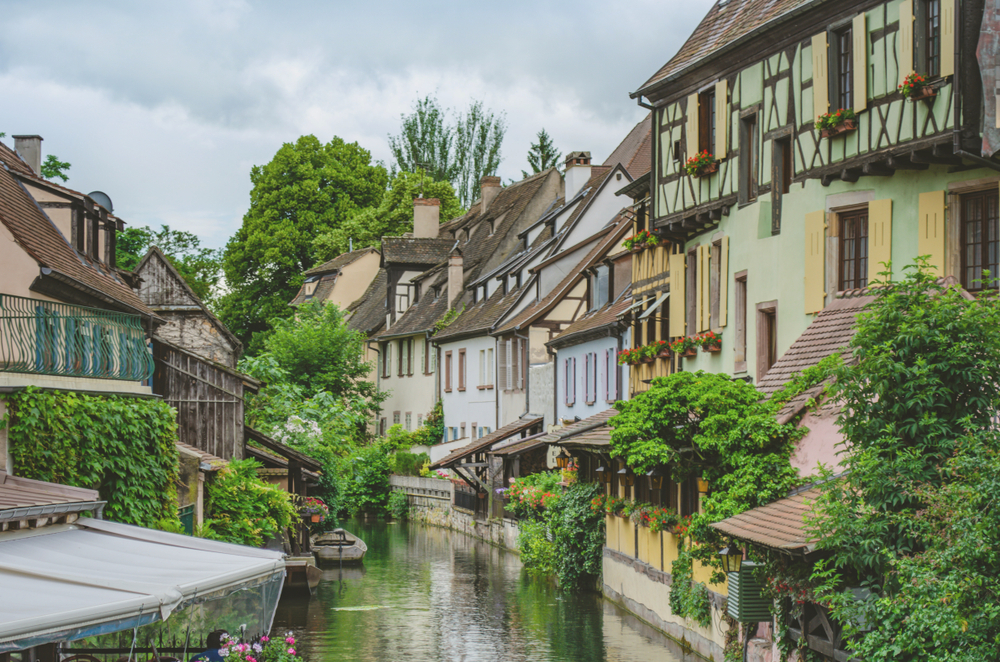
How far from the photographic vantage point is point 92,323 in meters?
15.5

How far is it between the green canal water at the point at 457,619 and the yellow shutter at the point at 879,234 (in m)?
6.51

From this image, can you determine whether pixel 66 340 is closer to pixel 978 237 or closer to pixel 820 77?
pixel 820 77

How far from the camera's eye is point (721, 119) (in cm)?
2091

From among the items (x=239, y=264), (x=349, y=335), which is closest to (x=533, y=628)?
(x=349, y=335)

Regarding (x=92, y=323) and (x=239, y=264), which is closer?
(x=92, y=323)

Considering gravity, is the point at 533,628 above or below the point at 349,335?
below

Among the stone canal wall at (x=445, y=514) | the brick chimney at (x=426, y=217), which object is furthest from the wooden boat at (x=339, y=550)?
the brick chimney at (x=426, y=217)

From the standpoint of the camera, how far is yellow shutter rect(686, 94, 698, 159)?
859 inches

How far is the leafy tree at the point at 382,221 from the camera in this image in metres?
56.9

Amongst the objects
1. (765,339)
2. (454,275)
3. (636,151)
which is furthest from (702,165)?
(454,275)

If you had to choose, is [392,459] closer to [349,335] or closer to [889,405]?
[349,335]

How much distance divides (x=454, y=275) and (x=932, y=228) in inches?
1291

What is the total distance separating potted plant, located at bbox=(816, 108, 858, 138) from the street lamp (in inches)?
242

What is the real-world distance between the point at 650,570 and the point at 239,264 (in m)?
40.1
